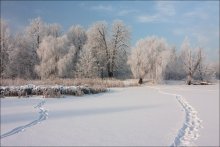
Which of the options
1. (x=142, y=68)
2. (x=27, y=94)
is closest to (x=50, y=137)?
(x=27, y=94)

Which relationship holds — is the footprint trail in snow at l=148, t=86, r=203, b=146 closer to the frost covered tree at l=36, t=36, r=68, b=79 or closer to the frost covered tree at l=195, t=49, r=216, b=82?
the frost covered tree at l=36, t=36, r=68, b=79

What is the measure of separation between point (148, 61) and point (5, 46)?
59.5 ft

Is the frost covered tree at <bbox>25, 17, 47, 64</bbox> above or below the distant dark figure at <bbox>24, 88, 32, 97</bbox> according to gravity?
above

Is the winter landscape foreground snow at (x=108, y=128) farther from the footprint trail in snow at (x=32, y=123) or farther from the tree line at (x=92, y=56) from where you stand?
the tree line at (x=92, y=56)

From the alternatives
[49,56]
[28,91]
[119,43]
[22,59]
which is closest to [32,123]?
[28,91]

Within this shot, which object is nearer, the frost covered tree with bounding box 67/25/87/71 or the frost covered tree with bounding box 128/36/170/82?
the frost covered tree with bounding box 128/36/170/82

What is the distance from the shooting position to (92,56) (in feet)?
149

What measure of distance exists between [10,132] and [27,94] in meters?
9.67

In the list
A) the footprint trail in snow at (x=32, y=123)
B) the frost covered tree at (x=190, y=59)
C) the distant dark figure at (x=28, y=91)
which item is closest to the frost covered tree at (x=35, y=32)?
the frost covered tree at (x=190, y=59)

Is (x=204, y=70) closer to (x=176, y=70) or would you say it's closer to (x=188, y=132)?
(x=176, y=70)

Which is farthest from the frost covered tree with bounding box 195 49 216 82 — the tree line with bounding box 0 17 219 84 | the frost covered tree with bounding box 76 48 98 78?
the frost covered tree with bounding box 76 48 98 78

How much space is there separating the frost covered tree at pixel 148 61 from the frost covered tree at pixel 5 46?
50.4 feet

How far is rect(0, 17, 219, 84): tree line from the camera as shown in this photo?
3988cm

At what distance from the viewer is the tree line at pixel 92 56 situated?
39875 mm
